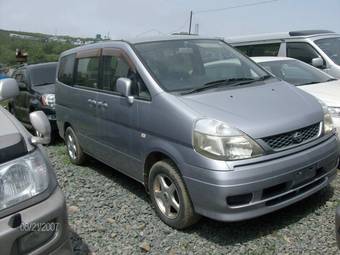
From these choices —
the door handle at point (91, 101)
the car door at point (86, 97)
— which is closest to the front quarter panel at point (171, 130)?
the door handle at point (91, 101)

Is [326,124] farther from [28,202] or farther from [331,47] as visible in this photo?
[331,47]

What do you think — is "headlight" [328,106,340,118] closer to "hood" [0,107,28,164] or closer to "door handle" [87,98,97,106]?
"door handle" [87,98,97,106]

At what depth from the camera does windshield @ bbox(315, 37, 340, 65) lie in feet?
27.0

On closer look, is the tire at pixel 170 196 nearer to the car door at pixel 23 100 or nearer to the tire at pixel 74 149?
the tire at pixel 74 149

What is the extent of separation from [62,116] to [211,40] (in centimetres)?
260

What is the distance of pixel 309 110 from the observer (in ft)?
12.8

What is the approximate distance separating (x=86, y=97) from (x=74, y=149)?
1167mm

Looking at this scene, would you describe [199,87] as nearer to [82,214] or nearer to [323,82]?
[82,214]

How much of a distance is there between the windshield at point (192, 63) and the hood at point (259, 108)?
1.02ft

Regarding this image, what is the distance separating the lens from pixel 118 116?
4500 mm

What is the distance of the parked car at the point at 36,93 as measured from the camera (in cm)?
823

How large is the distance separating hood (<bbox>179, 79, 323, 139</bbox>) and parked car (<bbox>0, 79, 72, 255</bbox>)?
153 centimetres

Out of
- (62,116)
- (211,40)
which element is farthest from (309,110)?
(62,116)

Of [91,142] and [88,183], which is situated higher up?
[91,142]
